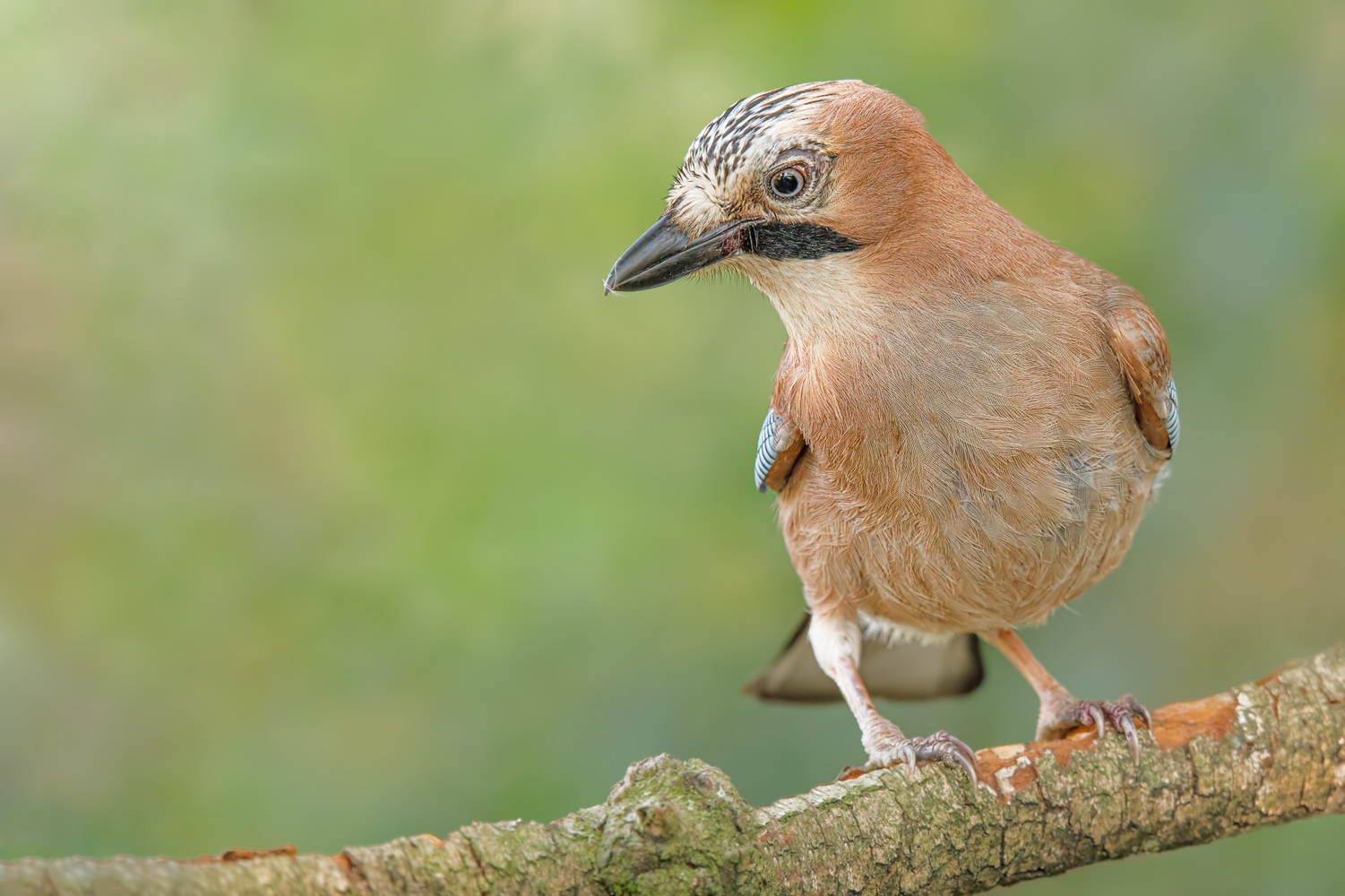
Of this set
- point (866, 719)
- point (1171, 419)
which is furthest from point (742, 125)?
point (866, 719)

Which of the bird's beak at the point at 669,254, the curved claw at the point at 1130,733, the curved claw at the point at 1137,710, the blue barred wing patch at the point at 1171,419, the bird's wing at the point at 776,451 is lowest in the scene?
the curved claw at the point at 1130,733

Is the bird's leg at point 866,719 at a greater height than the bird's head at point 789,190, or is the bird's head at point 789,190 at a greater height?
the bird's head at point 789,190

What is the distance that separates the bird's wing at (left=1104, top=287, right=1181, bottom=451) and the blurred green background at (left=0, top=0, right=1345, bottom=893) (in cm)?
97

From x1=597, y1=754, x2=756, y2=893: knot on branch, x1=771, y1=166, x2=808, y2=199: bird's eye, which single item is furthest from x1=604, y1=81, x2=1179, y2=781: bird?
x1=597, y1=754, x2=756, y2=893: knot on branch

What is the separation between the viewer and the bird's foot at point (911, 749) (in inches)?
134

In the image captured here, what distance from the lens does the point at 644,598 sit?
4.75 m

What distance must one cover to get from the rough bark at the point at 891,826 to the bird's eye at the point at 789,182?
1643 millimetres

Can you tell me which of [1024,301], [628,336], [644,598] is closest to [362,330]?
[628,336]

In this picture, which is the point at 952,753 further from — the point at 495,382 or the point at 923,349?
the point at 495,382

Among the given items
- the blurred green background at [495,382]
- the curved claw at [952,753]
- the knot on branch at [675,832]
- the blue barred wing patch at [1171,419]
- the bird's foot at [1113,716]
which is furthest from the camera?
the blurred green background at [495,382]

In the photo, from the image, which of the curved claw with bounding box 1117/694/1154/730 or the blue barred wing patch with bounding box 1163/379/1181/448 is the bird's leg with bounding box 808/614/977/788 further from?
the blue barred wing patch with bounding box 1163/379/1181/448

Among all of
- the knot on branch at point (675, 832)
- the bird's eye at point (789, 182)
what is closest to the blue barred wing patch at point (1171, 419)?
the bird's eye at point (789, 182)

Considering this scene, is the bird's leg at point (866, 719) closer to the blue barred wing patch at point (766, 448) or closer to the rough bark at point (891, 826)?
the rough bark at point (891, 826)

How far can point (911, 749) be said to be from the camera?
3570 millimetres
